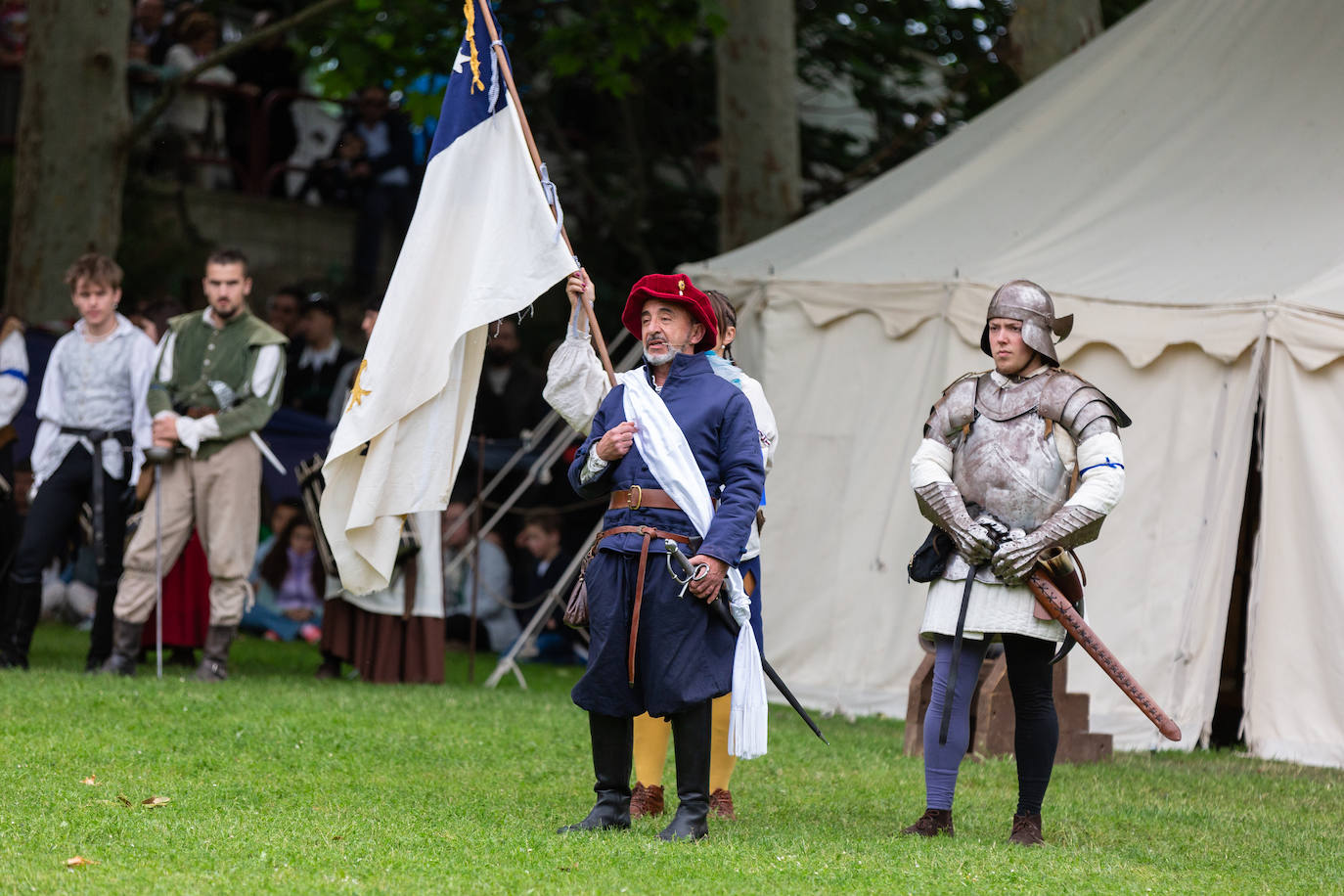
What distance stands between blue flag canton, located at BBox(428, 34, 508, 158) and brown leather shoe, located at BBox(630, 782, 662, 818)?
2373mm

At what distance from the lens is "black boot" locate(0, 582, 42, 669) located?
26.7ft

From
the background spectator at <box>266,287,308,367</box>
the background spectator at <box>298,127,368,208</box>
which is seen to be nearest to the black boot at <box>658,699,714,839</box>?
the background spectator at <box>266,287,308,367</box>

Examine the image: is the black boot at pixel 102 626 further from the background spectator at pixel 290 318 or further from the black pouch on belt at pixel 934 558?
the black pouch on belt at pixel 934 558

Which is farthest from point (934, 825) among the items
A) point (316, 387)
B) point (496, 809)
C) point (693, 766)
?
point (316, 387)

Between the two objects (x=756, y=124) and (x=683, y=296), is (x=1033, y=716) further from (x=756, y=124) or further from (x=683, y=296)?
(x=756, y=124)

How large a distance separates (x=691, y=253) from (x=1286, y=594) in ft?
26.4

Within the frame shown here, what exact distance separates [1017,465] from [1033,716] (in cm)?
74

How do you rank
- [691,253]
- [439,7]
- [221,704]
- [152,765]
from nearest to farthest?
[152,765] < [221,704] < [439,7] < [691,253]

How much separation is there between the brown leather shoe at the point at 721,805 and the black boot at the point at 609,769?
1.93 ft

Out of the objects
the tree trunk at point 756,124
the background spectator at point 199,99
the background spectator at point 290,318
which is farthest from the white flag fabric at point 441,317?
the background spectator at point 199,99

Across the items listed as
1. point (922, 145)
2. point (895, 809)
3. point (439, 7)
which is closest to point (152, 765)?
point (895, 809)

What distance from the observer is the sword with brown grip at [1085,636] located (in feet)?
16.9

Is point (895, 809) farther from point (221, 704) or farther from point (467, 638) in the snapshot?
point (467, 638)

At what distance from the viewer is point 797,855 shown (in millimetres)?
4895
